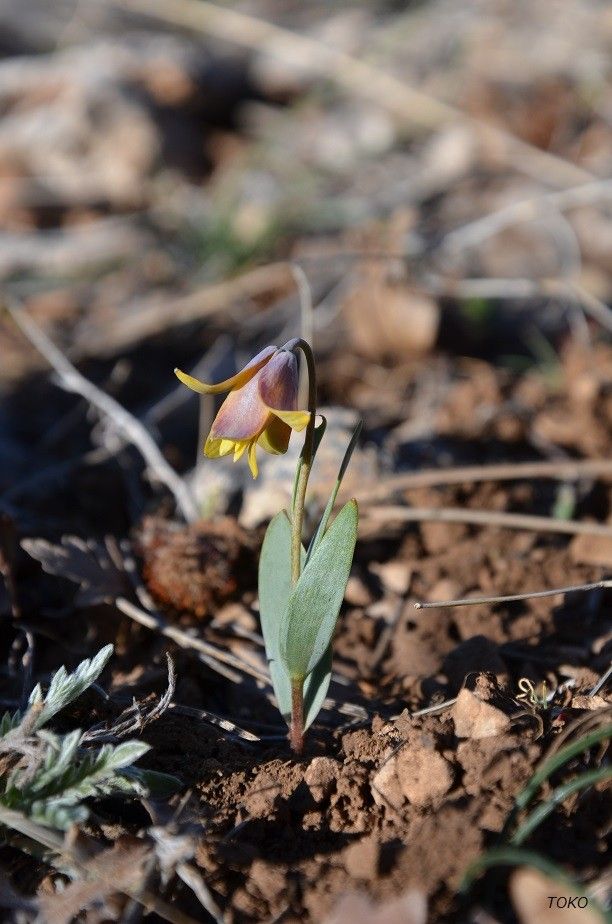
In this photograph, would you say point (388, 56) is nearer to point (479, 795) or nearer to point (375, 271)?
point (375, 271)

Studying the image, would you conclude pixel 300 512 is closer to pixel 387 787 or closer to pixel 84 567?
pixel 387 787

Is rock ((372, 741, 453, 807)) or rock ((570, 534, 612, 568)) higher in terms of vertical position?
rock ((372, 741, 453, 807))

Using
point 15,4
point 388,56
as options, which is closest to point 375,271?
point 388,56

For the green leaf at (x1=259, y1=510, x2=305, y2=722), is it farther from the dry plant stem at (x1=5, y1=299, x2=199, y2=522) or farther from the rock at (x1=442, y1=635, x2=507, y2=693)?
the dry plant stem at (x1=5, y1=299, x2=199, y2=522)

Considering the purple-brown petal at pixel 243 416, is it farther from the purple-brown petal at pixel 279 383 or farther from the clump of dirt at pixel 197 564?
the clump of dirt at pixel 197 564

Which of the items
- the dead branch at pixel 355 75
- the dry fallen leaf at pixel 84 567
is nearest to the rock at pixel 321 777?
the dry fallen leaf at pixel 84 567

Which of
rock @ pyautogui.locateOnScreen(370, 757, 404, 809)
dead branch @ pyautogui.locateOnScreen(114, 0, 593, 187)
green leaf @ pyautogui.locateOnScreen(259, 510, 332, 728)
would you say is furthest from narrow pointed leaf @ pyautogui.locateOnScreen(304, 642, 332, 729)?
dead branch @ pyautogui.locateOnScreen(114, 0, 593, 187)

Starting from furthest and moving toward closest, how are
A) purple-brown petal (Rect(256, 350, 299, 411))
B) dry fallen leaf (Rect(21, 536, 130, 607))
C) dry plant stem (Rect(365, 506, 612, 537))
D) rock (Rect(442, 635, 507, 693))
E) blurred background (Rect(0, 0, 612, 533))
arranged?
blurred background (Rect(0, 0, 612, 533)) < dry plant stem (Rect(365, 506, 612, 537)) < dry fallen leaf (Rect(21, 536, 130, 607)) < rock (Rect(442, 635, 507, 693)) < purple-brown petal (Rect(256, 350, 299, 411))

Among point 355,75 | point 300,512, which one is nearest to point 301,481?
point 300,512
